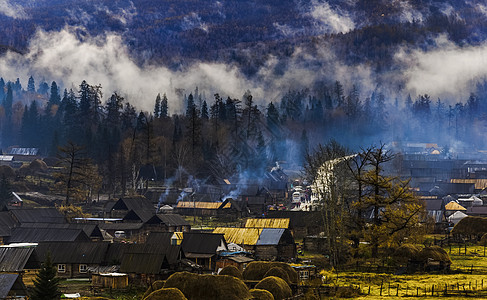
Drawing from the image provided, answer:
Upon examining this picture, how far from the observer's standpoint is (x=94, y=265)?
72625 millimetres

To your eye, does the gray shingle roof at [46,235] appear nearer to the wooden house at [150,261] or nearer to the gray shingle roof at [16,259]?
the wooden house at [150,261]

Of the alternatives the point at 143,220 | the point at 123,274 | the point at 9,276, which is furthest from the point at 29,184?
the point at 9,276

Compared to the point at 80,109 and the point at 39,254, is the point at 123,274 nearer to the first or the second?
the point at 39,254

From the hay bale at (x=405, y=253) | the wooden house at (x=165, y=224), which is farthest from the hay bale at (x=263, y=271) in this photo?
the wooden house at (x=165, y=224)

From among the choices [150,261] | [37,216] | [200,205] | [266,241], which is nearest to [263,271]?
[150,261]

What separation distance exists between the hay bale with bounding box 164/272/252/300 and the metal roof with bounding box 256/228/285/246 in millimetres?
34859

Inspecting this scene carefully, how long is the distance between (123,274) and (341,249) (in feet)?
80.3

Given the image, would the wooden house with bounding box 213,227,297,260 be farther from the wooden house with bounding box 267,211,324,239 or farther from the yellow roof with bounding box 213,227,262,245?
the wooden house with bounding box 267,211,324,239

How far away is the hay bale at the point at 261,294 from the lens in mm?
48406

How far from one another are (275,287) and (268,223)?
40920mm

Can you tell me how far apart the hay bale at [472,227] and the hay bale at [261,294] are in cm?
4943

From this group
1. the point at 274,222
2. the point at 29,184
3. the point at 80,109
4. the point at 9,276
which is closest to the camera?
the point at 9,276

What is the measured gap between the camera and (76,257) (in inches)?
2881

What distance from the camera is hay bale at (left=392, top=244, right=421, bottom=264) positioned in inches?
2749
